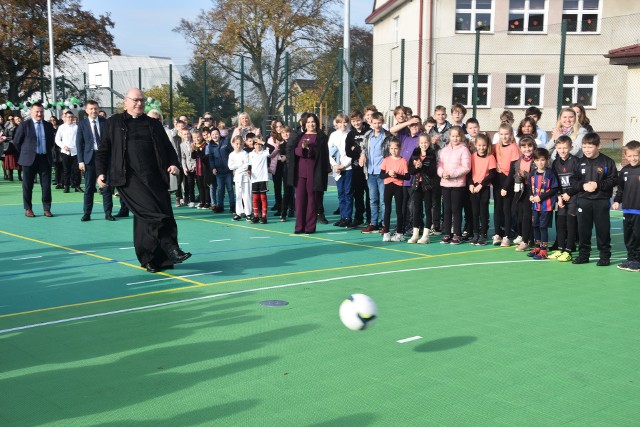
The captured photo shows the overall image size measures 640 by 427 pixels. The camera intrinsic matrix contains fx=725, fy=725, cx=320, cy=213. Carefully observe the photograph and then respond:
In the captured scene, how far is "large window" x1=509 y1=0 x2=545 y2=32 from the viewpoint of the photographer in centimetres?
3416

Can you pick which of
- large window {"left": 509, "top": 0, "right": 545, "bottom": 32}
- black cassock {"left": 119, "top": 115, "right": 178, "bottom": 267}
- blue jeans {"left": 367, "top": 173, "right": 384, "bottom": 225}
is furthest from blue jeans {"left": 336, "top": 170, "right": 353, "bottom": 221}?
large window {"left": 509, "top": 0, "right": 545, "bottom": 32}

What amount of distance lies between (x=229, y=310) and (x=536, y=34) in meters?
30.4

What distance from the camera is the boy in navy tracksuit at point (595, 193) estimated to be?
981 cm

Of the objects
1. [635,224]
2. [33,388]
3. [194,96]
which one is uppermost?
[194,96]

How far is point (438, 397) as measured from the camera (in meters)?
4.92

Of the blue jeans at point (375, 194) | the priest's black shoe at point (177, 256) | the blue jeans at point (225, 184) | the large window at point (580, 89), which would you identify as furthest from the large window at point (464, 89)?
the priest's black shoe at point (177, 256)

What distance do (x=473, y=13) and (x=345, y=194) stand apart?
2343 cm

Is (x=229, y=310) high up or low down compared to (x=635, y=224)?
down

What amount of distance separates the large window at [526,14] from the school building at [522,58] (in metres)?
0.05

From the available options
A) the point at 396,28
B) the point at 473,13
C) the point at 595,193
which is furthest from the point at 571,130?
the point at 396,28

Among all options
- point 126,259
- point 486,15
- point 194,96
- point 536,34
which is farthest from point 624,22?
point 126,259

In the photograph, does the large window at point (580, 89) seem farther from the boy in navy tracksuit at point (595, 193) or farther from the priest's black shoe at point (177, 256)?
the priest's black shoe at point (177, 256)

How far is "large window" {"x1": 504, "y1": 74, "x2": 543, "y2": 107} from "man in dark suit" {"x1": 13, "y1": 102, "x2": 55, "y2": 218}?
2415 cm

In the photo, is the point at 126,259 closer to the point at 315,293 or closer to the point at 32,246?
the point at 32,246
